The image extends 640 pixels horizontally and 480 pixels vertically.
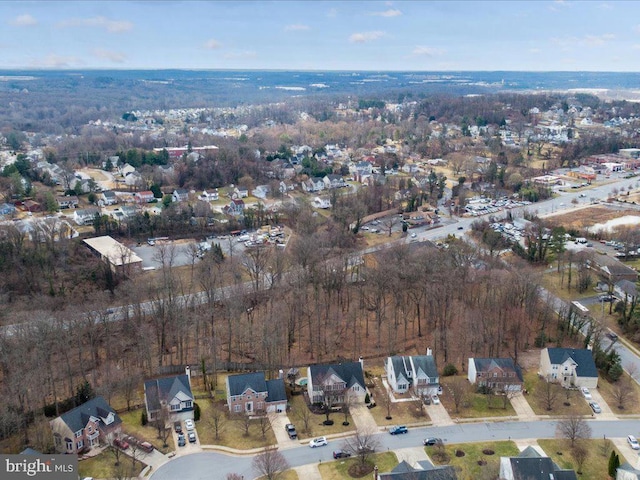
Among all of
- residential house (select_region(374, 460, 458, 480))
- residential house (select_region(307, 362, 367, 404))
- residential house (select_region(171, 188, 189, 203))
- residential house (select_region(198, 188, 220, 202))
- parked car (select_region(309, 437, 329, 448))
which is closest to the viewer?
residential house (select_region(374, 460, 458, 480))

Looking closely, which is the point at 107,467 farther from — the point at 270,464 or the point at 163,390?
the point at 270,464

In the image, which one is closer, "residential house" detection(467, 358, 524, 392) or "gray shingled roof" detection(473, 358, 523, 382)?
"residential house" detection(467, 358, 524, 392)

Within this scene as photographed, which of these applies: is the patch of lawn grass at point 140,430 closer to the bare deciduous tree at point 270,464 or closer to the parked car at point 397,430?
the bare deciduous tree at point 270,464

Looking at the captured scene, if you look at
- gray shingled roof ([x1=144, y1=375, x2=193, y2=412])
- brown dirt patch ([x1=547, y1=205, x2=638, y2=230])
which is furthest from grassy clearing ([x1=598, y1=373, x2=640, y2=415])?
brown dirt patch ([x1=547, y1=205, x2=638, y2=230])

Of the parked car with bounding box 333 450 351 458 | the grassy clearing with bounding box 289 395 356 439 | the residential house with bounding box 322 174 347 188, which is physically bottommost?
the grassy clearing with bounding box 289 395 356 439

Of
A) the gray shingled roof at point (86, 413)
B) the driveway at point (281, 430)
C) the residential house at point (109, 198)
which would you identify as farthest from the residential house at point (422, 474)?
the residential house at point (109, 198)

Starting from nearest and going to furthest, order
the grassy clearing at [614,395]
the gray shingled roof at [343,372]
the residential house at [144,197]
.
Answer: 1. the grassy clearing at [614,395]
2. the gray shingled roof at [343,372]
3. the residential house at [144,197]

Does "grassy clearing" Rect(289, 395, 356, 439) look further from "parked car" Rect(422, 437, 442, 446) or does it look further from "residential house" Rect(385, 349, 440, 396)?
"residential house" Rect(385, 349, 440, 396)
